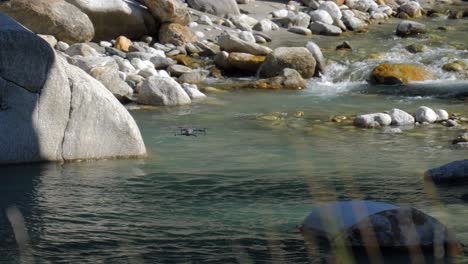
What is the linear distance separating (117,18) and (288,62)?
497cm

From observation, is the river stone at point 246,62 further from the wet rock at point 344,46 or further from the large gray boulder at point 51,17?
the large gray boulder at point 51,17

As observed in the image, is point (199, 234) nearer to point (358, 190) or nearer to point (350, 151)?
point (358, 190)

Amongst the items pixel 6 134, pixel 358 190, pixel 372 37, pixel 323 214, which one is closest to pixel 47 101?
pixel 6 134

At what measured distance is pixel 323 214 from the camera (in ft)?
24.3

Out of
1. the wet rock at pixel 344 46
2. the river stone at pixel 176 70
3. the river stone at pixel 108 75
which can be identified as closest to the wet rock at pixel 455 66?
the wet rock at pixel 344 46

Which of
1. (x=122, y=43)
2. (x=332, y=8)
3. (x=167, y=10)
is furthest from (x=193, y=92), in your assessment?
(x=332, y=8)

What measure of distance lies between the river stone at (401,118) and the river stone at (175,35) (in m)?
8.66

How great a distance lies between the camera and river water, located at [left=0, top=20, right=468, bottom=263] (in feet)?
23.9

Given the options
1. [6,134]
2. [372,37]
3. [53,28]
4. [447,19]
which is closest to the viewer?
[6,134]

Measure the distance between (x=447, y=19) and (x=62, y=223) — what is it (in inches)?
876

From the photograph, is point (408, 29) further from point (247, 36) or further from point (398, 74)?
point (398, 74)

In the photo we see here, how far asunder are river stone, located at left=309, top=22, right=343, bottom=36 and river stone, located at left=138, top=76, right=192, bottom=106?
9.56m

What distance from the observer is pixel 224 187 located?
9.66 metres

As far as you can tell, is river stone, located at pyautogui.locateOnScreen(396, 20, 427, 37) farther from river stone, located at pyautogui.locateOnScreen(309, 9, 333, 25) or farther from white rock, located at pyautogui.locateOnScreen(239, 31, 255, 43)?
white rock, located at pyautogui.locateOnScreen(239, 31, 255, 43)
